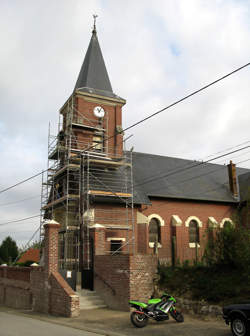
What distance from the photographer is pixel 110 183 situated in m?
27.5

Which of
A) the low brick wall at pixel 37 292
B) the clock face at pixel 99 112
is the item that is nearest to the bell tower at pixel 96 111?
the clock face at pixel 99 112

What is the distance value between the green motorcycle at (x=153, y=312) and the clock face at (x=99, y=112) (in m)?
21.1

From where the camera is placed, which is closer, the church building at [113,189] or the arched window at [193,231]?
the church building at [113,189]

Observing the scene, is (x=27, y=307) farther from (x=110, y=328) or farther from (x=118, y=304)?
(x=110, y=328)

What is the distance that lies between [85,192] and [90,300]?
356 inches

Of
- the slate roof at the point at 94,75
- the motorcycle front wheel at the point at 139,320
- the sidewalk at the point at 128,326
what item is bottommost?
the sidewalk at the point at 128,326

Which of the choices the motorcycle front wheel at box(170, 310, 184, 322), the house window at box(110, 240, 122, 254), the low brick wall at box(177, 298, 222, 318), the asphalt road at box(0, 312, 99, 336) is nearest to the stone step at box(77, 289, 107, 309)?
the asphalt road at box(0, 312, 99, 336)

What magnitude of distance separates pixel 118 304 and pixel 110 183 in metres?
12.8

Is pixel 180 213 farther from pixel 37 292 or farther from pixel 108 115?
pixel 37 292

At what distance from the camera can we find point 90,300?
16.7 metres

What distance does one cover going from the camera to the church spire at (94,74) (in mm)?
32438

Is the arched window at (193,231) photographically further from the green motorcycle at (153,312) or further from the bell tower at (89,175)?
the green motorcycle at (153,312)

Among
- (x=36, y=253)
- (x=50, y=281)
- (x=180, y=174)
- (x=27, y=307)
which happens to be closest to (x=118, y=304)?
(x=50, y=281)

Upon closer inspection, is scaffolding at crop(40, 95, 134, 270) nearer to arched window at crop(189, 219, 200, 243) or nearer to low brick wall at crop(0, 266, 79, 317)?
low brick wall at crop(0, 266, 79, 317)
